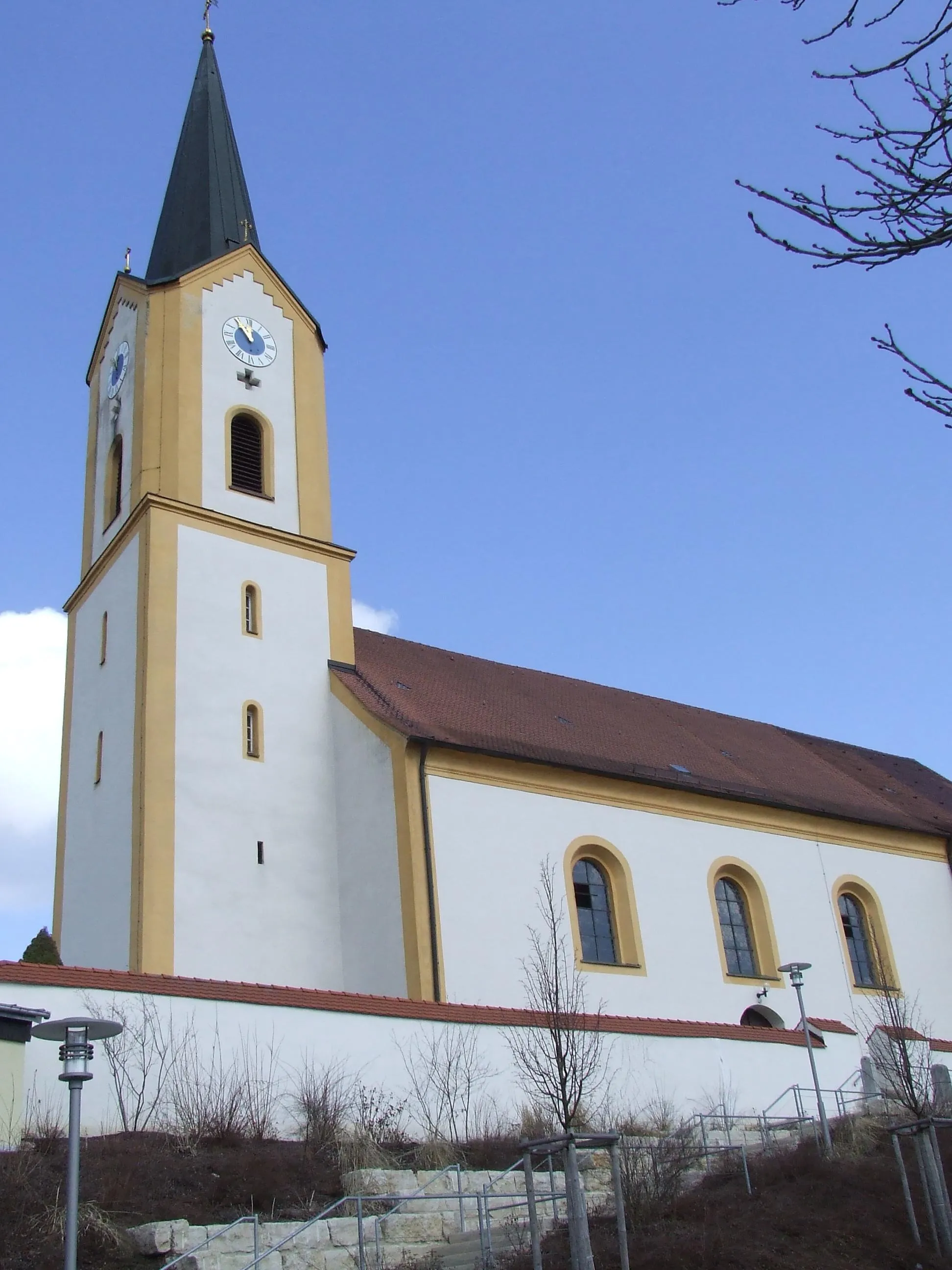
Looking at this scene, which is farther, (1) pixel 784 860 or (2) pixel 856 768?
(2) pixel 856 768

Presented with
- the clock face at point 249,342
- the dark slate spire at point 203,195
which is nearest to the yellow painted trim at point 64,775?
the clock face at point 249,342

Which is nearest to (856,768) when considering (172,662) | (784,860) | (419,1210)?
(784,860)

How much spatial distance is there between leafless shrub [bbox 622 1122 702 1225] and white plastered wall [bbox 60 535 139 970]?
8.77m

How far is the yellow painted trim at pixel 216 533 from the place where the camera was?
24.4 m

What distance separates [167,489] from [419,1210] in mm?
14616

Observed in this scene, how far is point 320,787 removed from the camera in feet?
77.7

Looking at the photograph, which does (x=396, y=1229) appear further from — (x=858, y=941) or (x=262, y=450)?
(x=262, y=450)

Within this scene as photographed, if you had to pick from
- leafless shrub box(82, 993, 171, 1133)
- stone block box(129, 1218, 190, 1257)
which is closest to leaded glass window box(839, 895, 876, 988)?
leafless shrub box(82, 993, 171, 1133)

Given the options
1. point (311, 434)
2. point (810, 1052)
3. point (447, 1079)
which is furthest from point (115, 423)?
point (810, 1052)

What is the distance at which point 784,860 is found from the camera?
26797 millimetres

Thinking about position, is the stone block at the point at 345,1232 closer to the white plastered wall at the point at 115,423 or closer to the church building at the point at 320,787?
the church building at the point at 320,787

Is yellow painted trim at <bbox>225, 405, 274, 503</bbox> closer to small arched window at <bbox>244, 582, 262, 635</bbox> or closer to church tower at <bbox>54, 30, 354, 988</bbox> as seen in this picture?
church tower at <bbox>54, 30, 354, 988</bbox>

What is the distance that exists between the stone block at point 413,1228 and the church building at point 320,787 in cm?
666

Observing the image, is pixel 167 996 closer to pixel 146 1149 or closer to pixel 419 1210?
pixel 146 1149
